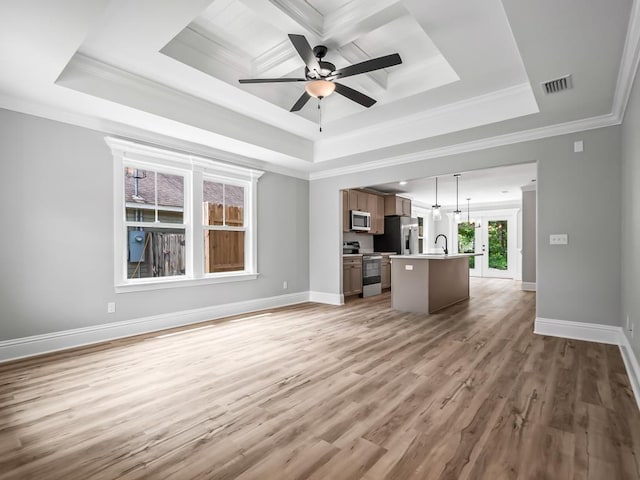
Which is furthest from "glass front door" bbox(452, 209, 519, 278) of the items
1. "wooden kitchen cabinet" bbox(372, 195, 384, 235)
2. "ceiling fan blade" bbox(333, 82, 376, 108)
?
"ceiling fan blade" bbox(333, 82, 376, 108)

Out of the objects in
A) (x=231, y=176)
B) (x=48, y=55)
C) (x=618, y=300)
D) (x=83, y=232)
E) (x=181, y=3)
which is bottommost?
(x=618, y=300)

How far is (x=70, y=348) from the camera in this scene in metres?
3.57

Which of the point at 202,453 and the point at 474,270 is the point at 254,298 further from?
the point at 474,270

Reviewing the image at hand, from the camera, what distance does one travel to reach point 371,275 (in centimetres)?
738

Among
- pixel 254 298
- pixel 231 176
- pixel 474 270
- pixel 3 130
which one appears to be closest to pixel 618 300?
pixel 254 298

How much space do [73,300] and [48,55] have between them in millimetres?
2453

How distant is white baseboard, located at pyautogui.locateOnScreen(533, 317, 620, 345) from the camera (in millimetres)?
3627

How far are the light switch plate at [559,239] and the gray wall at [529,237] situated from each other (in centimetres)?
452

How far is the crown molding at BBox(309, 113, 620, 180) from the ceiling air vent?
3.29 ft

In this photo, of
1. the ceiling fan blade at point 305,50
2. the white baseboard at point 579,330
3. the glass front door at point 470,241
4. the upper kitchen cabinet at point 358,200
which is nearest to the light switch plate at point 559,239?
the white baseboard at point 579,330

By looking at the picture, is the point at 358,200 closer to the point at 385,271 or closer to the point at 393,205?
the point at 393,205

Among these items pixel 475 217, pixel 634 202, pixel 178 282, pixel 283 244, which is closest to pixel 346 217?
pixel 283 244

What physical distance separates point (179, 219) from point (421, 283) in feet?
12.7

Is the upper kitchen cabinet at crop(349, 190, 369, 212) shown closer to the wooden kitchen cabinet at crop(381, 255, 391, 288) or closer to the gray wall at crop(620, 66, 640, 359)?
the wooden kitchen cabinet at crop(381, 255, 391, 288)
